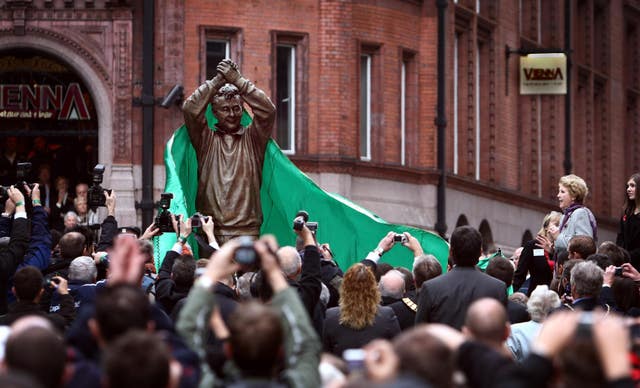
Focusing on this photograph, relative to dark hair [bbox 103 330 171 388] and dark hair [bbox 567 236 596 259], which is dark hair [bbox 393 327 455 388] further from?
dark hair [bbox 567 236 596 259]

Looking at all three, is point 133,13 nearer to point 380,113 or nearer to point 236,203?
point 380,113

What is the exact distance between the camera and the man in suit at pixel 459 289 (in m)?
12.6

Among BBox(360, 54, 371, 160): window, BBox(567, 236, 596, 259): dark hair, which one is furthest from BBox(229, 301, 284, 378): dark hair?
BBox(360, 54, 371, 160): window

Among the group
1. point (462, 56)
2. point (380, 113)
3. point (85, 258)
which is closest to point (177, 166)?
point (85, 258)

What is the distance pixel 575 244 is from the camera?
15203 millimetres

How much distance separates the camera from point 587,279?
42.0 feet

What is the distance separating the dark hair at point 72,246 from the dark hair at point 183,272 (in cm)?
200

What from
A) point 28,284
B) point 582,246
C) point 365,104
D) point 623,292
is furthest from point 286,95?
point 28,284

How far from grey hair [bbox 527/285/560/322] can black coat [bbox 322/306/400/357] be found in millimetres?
1001

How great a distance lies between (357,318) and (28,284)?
7.87ft

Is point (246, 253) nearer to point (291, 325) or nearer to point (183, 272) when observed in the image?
point (291, 325)

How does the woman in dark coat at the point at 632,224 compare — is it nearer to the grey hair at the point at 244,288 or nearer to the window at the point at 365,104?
the grey hair at the point at 244,288

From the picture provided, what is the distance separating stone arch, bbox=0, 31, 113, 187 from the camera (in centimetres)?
3400

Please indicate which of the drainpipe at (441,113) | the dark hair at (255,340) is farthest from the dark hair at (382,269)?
the drainpipe at (441,113)
